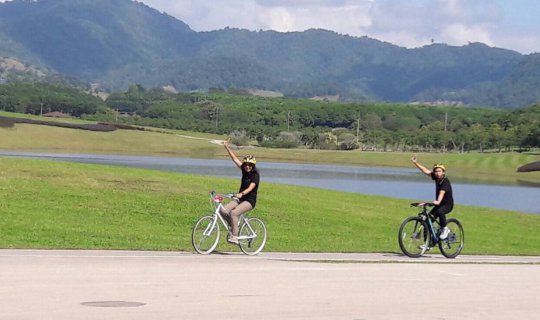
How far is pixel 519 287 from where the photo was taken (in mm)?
17734

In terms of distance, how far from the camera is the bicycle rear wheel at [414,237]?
2339 cm

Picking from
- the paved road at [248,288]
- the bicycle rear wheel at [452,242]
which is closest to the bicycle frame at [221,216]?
the paved road at [248,288]

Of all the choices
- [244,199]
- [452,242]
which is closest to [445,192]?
[452,242]

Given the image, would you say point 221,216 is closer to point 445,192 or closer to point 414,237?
point 414,237

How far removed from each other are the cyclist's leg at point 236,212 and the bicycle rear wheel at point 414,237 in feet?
12.8

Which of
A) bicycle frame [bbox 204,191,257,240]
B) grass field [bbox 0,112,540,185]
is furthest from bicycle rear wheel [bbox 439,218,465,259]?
grass field [bbox 0,112,540,185]

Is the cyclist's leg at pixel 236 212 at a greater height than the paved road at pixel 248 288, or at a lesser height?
greater

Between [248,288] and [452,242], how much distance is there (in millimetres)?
9636

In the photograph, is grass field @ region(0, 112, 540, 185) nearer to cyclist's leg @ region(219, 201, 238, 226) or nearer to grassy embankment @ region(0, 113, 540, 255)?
grassy embankment @ region(0, 113, 540, 255)

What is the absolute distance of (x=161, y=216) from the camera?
28.3 metres

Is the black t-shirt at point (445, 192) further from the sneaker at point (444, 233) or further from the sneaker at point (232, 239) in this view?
the sneaker at point (232, 239)

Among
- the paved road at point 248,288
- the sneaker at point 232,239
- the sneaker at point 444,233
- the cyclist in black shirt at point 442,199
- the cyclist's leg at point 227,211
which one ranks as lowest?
the paved road at point 248,288

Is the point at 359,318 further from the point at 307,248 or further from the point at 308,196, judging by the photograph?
the point at 308,196

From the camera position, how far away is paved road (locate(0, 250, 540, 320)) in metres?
13.5
